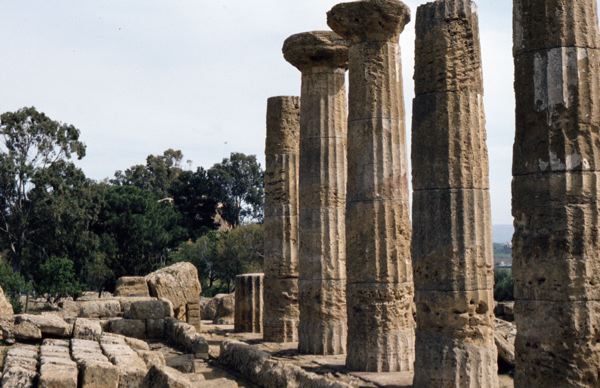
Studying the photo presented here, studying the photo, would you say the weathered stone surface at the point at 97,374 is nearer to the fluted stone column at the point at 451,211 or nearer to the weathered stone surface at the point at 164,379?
the weathered stone surface at the point at 164,379

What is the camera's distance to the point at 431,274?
1241 cm

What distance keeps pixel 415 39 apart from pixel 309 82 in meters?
6.55

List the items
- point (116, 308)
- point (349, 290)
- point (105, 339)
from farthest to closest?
point (116, 308) < point (105, 339) < point (349, 290)

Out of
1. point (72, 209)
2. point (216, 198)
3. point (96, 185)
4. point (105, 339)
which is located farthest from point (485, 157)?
point (216, 198)

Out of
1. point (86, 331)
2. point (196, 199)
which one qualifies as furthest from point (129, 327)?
point (196, 199)

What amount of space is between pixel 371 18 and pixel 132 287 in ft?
52.5

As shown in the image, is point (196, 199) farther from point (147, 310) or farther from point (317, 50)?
point (317, 50)

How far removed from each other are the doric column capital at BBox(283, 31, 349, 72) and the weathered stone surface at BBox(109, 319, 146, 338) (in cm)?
826

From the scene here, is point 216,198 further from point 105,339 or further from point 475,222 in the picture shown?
point 475,222

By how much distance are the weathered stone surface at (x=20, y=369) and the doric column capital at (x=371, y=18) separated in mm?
7814

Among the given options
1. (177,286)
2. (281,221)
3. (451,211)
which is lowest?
(177,286)

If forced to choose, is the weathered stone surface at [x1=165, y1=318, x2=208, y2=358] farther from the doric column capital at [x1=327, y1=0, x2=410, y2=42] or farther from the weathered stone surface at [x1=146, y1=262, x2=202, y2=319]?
the doric column capital at [x1=327, y1=0, x2=410, y2=42]

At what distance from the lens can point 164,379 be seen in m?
11.4

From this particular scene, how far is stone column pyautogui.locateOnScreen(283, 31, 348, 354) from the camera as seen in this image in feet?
59.4
